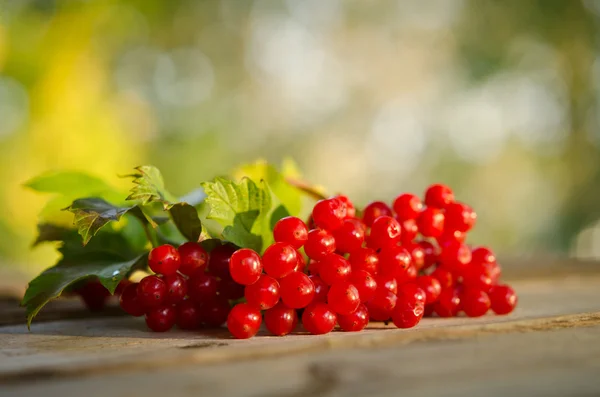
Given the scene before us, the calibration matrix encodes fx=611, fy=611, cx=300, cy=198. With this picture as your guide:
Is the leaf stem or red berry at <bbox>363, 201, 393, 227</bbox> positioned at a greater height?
the leaf stem

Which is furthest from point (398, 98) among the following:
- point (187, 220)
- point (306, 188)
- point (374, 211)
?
point (187, 220)

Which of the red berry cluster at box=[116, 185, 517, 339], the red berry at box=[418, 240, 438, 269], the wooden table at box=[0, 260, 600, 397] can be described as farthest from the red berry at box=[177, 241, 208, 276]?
the red berry at box=[418, 240, 438, 269]

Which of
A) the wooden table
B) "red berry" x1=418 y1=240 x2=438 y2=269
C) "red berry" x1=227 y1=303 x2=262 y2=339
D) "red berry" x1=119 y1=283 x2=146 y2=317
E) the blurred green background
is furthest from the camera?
the blurred green background

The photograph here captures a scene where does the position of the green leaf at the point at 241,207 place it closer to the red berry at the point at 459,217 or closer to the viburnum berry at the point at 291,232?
the viburnum berry at the point at 291,232

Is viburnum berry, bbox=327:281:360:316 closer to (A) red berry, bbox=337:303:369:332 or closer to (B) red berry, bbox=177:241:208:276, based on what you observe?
(A) red berry, bbox=337:303:369:332

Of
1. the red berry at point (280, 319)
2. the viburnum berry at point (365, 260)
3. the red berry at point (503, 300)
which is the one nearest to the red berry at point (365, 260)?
the viburnum berry at point (365, 260)

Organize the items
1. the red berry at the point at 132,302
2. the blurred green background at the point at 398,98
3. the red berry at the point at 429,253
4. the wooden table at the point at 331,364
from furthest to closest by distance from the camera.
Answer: the blurred green background at the point at 398,98, the red berry at the point at 429,253, the red berry at the point at 132,302, the wooden table at the point at 331,364

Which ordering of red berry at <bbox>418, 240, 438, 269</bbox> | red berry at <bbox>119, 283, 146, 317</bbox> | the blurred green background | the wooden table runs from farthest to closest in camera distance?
the blurred green background
red berry at <bbox>418, 240, 438, 269</bbox>
red berry at <bbox>119, 283, 146, 317</bbox>
the wooden table

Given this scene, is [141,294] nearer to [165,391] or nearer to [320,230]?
[320,230]
